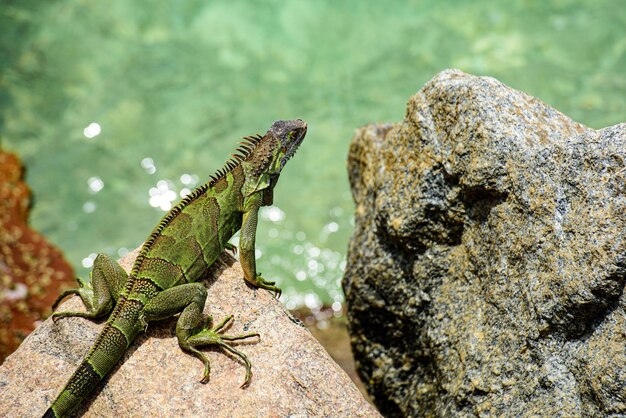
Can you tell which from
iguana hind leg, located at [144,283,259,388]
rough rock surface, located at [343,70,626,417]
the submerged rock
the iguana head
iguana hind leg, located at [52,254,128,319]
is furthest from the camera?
the submerged rock

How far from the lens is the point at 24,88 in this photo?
29.3 ft

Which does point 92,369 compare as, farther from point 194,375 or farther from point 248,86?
point 248,86

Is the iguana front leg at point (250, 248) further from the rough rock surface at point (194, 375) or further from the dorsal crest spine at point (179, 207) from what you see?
the dorsal crest spine at point (179, 207)

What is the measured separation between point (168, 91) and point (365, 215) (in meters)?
5.00

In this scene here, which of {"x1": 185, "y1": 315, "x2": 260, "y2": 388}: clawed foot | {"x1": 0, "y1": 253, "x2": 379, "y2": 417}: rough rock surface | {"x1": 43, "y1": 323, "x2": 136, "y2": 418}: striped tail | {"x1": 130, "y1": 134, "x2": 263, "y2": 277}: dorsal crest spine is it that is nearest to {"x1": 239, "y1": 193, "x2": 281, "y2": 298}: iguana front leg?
{"x1": 0, "y1": 253, "x2": 379, "y2": 417}: rough rock surface

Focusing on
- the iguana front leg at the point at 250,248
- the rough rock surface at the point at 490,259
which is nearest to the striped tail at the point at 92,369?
the iguana front leg at the point at 250,248

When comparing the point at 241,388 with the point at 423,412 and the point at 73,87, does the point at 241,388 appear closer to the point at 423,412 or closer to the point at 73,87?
the point at 423,412

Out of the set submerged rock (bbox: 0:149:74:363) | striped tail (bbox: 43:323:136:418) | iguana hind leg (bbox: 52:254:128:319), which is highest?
iguana hind leg (bbox: 52:254:128:319)

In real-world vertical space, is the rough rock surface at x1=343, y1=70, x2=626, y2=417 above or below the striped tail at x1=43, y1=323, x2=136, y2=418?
above

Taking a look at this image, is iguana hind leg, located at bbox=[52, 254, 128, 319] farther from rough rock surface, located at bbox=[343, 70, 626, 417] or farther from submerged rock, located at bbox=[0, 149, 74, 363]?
submerged rock, located at bbox=[0, 149, 74, 363]

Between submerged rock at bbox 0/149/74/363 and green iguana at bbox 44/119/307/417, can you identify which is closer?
green iguana at bbox 44/119/307/417

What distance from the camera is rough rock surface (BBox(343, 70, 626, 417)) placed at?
10.5 ft

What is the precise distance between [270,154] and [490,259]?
5.11 feet

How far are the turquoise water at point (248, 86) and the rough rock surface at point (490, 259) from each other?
2.65 meters
